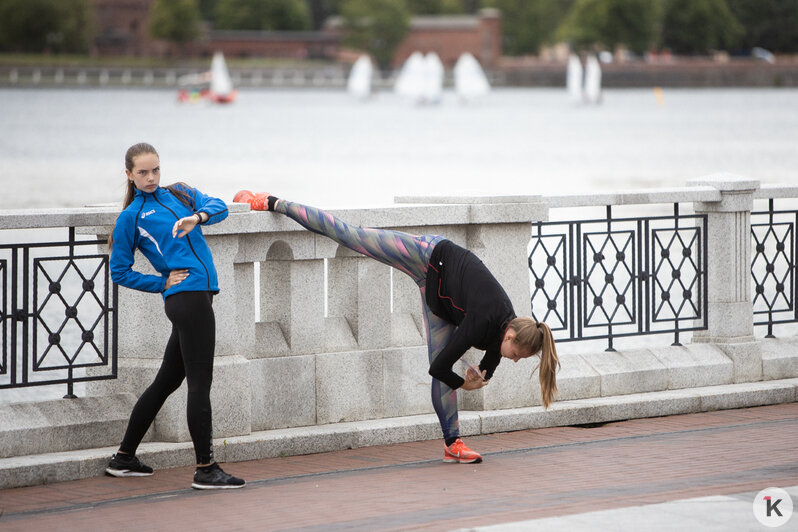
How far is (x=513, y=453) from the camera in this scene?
675 centimetres

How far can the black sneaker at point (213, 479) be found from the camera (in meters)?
5.90

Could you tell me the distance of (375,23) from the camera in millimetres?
134500

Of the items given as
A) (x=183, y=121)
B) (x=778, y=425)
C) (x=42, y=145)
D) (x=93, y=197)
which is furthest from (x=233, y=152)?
(x=778, y=425)

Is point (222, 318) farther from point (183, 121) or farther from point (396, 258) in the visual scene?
point (183, 121)

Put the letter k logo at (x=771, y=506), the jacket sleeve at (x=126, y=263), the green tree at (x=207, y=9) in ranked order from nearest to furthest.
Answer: the letter k logo at (x=771, y=506) → the jacket sleeve at (x=126, y=263) → the green tree at (x=207, y=9)

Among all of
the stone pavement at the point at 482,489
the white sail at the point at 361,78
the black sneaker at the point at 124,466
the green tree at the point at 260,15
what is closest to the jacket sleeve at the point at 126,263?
the black sneaker at the point at 124,466

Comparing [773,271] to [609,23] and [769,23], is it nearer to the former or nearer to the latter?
[609,23]

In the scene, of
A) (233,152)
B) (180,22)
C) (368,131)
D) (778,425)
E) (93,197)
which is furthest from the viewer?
(180,22)

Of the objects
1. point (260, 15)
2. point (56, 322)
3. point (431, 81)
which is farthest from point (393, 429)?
point (260, 15)

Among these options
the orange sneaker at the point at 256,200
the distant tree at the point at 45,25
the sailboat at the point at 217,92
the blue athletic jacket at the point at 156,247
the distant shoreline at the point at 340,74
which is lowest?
the blue athletic jacket at the point at 156,247

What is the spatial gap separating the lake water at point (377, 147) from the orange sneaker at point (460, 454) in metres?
1.48

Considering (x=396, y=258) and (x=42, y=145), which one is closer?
(x=396, y=258)

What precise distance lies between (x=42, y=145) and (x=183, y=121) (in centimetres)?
3051

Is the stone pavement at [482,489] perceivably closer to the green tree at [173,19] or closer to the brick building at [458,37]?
the green tree at [173,19]
